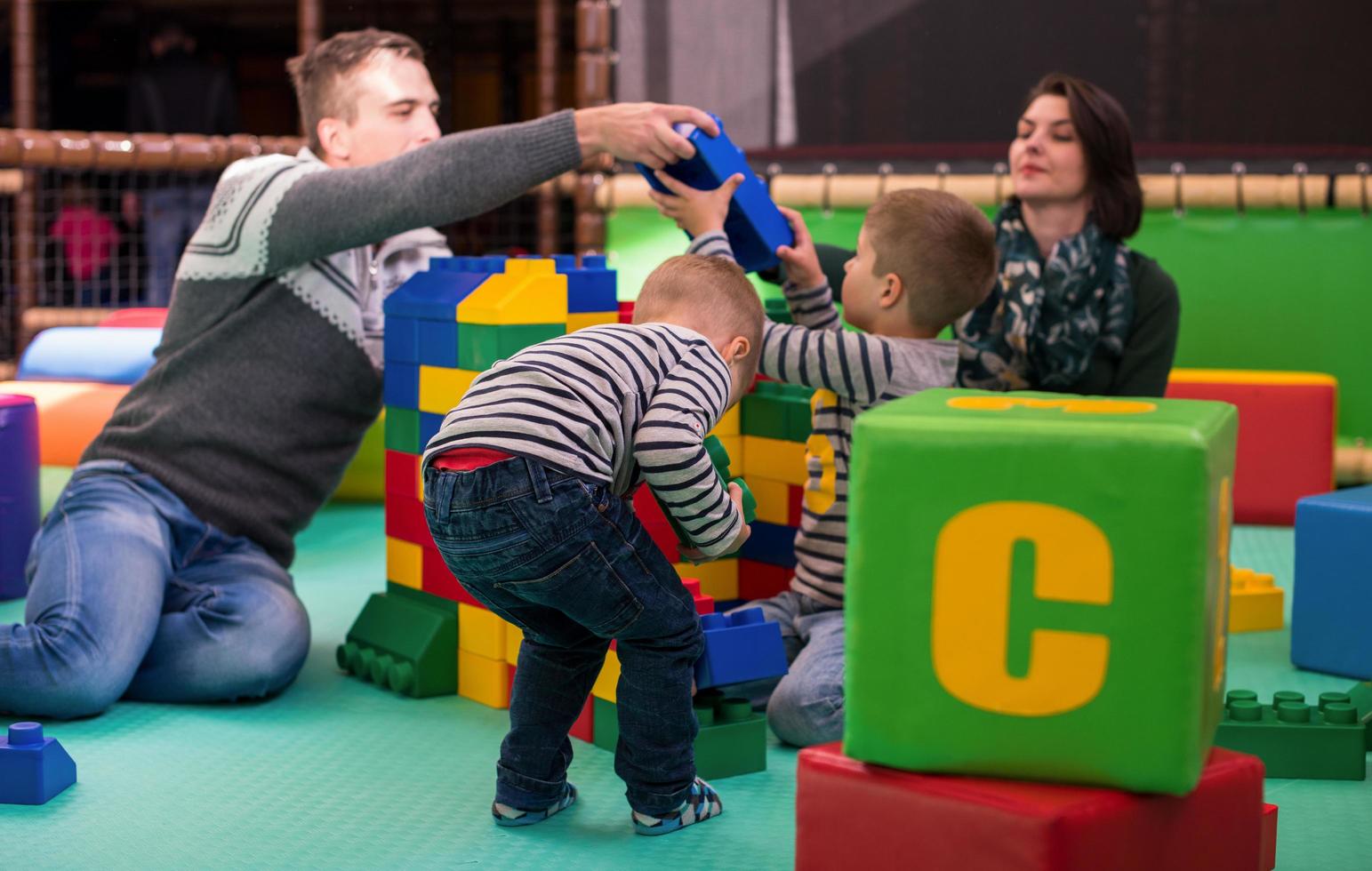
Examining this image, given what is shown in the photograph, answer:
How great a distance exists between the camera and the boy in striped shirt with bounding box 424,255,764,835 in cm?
119

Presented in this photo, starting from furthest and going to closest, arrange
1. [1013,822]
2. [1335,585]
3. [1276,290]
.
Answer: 1. [1276,290]
2. [1335,585]
3. [1013,822]

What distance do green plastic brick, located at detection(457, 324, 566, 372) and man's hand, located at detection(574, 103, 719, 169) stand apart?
0.68ft

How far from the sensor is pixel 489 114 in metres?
5.38

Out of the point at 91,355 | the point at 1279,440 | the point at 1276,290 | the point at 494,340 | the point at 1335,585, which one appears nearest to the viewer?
the point at 494,340

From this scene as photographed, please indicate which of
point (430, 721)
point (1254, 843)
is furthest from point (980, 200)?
point (1254, 843)

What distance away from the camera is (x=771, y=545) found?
1.82 m

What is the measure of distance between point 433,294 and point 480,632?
39 cm

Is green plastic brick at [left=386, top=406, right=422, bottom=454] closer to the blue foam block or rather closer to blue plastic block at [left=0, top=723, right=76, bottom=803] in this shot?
blue plastic block at [left=0, top=723, right=76, bottom=803]

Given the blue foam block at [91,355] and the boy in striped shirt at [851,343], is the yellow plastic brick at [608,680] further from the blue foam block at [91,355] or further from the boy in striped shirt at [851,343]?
the blue foam block at [91,355]

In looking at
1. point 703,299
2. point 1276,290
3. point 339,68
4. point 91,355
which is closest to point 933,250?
point 703,299

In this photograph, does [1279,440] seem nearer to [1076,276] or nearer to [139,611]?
[1076,276]

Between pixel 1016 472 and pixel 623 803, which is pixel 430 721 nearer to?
pixel 623 803

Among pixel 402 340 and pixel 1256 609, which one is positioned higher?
pixel 402 340

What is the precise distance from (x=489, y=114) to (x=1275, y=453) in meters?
3.42
